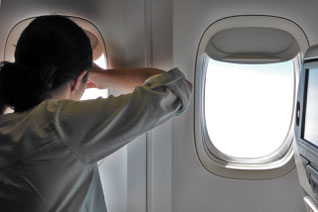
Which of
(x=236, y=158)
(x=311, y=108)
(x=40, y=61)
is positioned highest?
(x=40, y=61)

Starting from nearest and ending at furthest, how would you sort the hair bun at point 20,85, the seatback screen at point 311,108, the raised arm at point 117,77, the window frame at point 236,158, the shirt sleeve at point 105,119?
the shirt sleeve at point 105,119 < the hair bun at point 20,85 < the seatback screen at point 311,108 < the raised arm at point 117,77 < the window frame at point 236,158

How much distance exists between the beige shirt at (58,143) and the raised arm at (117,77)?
482 mm

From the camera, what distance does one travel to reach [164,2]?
4.93 feet

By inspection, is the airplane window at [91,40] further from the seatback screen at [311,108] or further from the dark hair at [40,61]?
the seatback screen at [311,108]

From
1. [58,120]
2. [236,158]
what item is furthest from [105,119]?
[236,158]

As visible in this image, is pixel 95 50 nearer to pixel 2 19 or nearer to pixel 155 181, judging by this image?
pixel 2 19

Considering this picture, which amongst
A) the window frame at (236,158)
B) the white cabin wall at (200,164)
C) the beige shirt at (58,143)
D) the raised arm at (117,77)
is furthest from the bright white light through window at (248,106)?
the beige shirt at (58,143)

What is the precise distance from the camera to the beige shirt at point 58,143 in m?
0.86

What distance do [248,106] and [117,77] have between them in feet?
2.71

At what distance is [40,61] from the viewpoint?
95 centimetres

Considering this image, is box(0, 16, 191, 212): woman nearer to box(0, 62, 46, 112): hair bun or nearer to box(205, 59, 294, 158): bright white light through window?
box(0, 62, 46, 112): hair bun

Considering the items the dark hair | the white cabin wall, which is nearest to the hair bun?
the dark hair

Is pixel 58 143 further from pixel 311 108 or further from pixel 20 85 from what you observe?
pixel 311 108

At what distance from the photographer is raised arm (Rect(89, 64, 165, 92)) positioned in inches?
55.3
